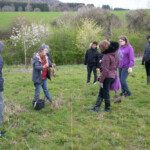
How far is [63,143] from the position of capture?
3504mm

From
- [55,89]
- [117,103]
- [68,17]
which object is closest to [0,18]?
[68,17]

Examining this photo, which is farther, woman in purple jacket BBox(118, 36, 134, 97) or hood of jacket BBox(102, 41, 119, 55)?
woman in purple jacket BBox(118, 36, 134, 97)

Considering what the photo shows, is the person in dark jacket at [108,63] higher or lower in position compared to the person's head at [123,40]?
lower

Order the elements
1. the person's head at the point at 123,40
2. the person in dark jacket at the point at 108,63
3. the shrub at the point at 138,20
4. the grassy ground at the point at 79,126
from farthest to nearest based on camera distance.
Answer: the shrub at the point at 138,20
the person's head at the point at 123,40
the person in dark jacket at the point at 108,63
the grassy ground at the point at 79,126

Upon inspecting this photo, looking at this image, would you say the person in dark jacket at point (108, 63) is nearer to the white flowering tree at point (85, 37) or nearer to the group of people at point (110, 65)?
the group of people at point (110, 65)

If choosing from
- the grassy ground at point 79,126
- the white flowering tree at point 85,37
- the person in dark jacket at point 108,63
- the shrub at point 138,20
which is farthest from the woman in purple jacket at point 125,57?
the shrub at point 138,20

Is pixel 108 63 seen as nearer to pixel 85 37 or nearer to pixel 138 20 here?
pixel 85 37

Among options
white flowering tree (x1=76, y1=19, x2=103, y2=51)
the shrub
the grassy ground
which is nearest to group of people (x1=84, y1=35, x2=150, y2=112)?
the grassy ground

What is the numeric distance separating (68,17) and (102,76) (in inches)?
1251

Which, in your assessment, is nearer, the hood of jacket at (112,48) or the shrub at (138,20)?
the hood of jacket at (112,48)

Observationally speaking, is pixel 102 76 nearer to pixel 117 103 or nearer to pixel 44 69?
pixel 117 103

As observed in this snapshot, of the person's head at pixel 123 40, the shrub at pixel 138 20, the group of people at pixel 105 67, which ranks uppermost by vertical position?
the shrub at pixel 138 20

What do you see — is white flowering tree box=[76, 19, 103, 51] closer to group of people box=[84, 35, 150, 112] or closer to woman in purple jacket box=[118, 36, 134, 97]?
group of people box=[84, 35, 150, 112]

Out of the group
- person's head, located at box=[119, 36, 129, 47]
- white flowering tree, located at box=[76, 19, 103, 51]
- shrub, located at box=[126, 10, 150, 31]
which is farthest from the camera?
shrub, located at box=[126, 10, 150, 31]
